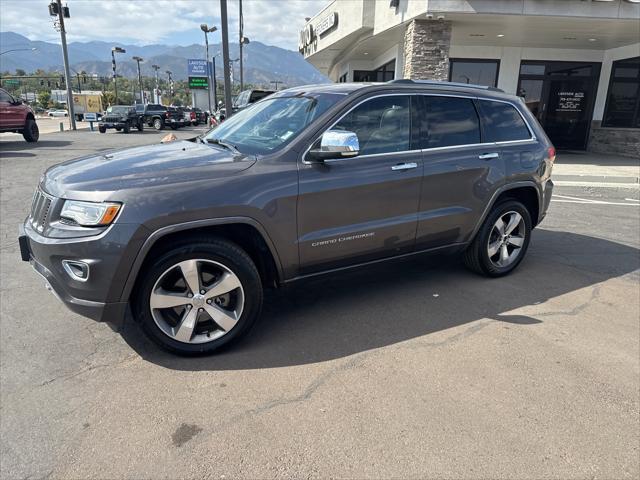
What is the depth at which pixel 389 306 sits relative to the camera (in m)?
4.07

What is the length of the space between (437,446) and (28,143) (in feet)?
69.2

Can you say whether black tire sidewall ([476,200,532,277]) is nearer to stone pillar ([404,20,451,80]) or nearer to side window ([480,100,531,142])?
side window ([480,100,531,142])

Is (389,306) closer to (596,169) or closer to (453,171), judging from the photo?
(453,171)

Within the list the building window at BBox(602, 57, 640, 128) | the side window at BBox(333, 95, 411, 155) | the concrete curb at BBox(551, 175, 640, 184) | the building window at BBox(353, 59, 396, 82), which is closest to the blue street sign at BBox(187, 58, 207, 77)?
the building window at BBox(353, 59, 396, 82)

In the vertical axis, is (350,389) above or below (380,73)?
below

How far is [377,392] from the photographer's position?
9.39 ft

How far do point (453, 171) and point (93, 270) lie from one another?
2.93m

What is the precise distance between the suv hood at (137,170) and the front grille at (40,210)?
0.06 metres

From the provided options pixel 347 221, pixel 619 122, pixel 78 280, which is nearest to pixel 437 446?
pixel 347 221

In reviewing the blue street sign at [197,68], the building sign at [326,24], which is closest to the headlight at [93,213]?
the building sign at [326,24]

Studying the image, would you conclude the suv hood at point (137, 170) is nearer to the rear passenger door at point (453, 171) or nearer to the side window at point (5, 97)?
the rear passenger door at point (453, 171)

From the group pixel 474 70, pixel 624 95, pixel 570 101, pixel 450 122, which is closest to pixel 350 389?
pixel 450 122

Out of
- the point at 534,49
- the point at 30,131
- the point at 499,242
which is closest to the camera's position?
the point at 499,242

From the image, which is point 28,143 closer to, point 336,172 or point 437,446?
point 336,172
